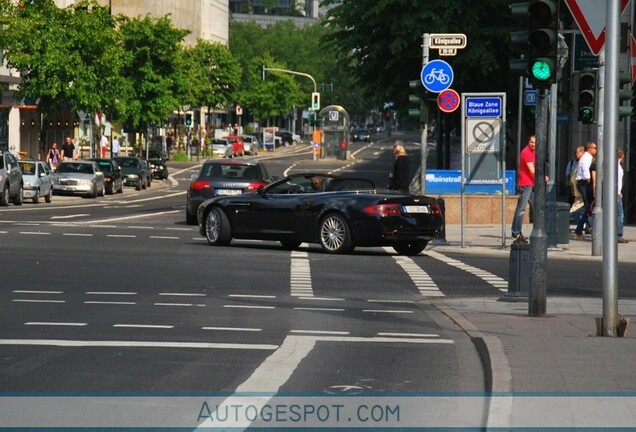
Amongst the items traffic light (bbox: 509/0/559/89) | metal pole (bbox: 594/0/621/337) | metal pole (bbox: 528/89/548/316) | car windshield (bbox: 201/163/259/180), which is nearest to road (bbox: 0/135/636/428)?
metal pole (bbox: 528/89/548/316)

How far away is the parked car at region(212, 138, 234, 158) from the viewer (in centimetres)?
11469

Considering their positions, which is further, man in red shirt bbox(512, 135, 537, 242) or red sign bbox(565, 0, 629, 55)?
man in red shirt bbox(512, 135, 537, 242)

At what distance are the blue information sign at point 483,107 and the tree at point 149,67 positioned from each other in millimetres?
59257

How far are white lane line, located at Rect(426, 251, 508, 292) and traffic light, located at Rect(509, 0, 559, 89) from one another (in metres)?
5.37

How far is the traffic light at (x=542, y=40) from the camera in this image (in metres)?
14.2

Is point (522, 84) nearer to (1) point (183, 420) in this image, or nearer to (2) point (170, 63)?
(1) point (183, 420)

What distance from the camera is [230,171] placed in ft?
117

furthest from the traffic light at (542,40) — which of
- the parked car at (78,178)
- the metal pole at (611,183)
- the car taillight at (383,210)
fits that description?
the parked car at (78,178)

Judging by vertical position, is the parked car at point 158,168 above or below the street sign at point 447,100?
below

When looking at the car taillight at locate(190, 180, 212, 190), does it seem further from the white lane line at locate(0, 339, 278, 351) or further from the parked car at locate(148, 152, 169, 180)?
the parked car at locate(148, 152, 169, 180)

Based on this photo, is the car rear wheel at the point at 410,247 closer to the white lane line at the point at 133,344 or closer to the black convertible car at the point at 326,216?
the black convertible car at the point at 326,216

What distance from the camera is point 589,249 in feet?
91.6

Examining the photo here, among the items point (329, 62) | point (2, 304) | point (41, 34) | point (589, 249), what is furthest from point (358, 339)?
point (329, 62)

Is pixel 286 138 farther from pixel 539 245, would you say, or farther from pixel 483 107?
pixel 539 245
